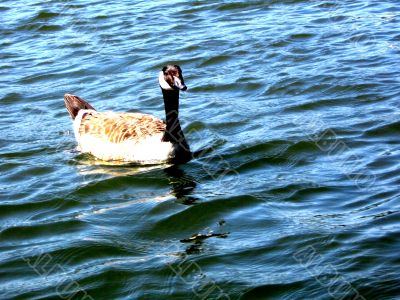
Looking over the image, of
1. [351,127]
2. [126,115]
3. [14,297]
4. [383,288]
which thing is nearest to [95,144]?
[126,115]

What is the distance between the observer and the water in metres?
8.99

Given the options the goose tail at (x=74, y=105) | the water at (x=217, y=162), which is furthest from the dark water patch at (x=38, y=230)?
the goose tail at (x=74, y=105)

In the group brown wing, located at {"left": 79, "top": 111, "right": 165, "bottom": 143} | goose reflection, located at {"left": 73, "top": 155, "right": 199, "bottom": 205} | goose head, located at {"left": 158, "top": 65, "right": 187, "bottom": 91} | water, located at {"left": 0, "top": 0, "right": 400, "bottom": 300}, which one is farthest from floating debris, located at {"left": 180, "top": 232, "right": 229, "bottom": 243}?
brown wing, located at {"left": 79, "top": 111, "right": 165, "bottom": 143}

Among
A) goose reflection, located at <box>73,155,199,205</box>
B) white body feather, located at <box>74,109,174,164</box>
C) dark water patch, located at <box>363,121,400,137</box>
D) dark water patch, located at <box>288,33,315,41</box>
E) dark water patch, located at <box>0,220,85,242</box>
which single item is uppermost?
dark water patch, located at <box>0,220,85,242</box>

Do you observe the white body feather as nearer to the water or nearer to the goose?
the goose

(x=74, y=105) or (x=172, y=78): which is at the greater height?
(x=172, y=78)

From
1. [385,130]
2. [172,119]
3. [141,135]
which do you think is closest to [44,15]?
[141,135]

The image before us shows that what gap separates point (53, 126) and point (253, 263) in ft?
20.4

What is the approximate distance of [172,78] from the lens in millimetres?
11922

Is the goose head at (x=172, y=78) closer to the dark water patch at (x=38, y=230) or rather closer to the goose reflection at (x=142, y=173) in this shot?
the goose reflection at (x=142, y=173)

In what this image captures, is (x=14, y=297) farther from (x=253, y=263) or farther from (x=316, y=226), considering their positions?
(x=316, y=226)

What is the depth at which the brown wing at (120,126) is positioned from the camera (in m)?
12.7

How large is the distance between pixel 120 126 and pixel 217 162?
1.59 metres

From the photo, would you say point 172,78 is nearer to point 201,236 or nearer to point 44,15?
point 201,236
